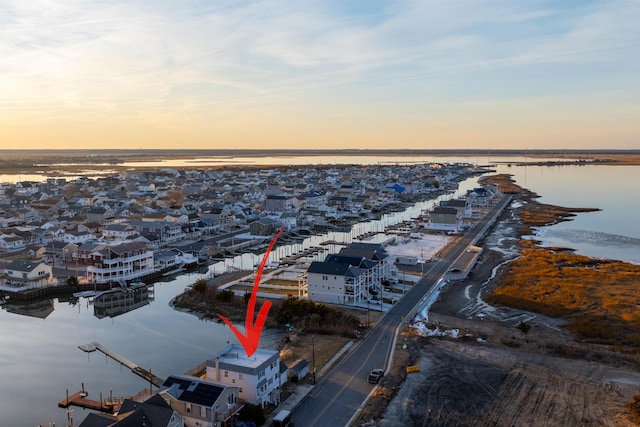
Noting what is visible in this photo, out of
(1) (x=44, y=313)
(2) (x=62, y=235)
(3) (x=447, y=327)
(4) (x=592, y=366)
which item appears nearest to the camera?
(4) (x=592, y=366)

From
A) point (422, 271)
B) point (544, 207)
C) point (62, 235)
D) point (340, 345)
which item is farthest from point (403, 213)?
point (340, 345)

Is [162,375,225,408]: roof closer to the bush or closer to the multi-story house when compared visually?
the bush

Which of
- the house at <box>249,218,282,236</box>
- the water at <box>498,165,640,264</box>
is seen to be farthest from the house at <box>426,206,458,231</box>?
the house at <box>249,218,282,236</box>

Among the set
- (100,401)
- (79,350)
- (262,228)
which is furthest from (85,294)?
(262,228)

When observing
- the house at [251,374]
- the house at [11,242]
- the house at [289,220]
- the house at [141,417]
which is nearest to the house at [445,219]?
the house at [289,220]

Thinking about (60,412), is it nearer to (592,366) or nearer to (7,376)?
(7,376)

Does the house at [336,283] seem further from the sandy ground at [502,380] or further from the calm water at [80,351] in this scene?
the calm water at [80,351]
